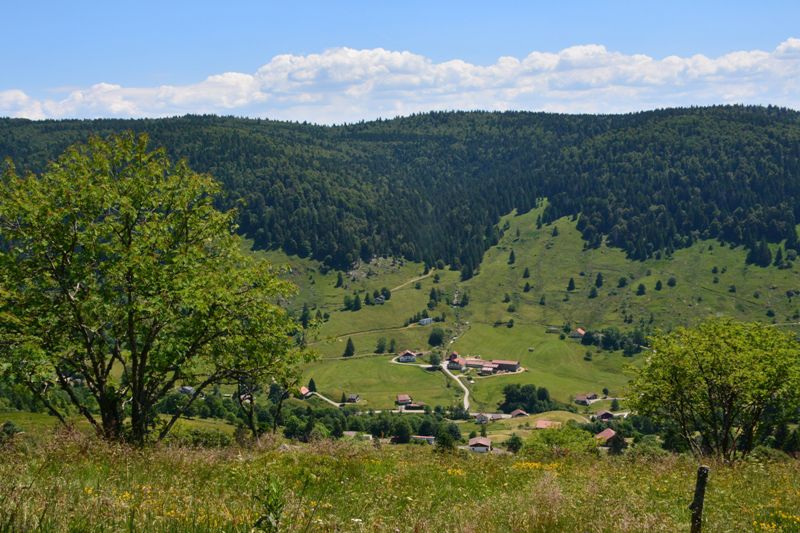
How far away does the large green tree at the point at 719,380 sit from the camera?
3325 cm

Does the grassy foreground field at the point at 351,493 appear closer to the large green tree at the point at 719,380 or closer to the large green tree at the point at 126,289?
the large green tree at the point at 126,289

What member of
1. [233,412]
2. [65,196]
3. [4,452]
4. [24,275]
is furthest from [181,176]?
[233,412]

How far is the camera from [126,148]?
19.0 metres

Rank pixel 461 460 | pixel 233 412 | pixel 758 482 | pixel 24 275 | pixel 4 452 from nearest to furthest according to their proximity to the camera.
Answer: pixel 4 452 < pixel 758 482 < pixel 24 275 < pixel 461 460 < pixel 233 412

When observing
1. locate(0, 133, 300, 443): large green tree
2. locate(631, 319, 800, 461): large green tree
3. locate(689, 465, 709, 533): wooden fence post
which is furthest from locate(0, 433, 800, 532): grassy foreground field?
locate(631, 319, 800, 461): large green tree

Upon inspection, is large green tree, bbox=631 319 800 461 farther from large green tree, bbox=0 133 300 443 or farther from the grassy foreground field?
large green tree, bbox=0 133 300 443

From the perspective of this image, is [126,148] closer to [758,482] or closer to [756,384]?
[758,482]

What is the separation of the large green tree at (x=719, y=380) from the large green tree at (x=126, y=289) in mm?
24813

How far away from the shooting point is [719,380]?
3331 cm

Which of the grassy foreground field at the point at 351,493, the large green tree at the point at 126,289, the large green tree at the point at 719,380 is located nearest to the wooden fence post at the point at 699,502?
the grassy foreground field at the point at 351,493

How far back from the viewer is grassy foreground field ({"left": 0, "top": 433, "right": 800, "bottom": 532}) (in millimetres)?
7465

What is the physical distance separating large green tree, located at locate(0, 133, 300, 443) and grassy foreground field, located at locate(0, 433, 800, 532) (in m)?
3.72

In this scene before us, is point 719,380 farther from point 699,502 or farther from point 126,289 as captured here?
point 126,289

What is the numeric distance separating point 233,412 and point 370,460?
536 feet
